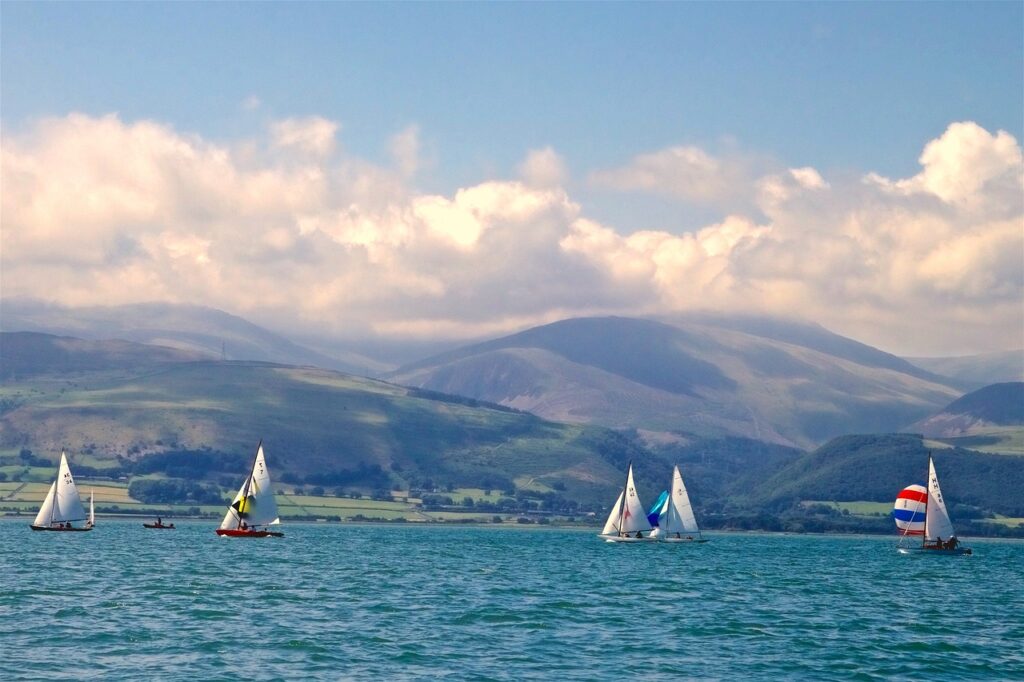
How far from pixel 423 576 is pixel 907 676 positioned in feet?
247

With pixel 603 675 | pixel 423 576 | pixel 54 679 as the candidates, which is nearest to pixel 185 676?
pixel 54 679

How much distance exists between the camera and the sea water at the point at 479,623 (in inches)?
2886

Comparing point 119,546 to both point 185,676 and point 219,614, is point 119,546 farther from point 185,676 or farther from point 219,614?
point 185,676

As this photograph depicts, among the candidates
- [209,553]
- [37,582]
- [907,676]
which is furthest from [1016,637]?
[209,553]

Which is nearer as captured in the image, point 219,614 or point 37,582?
point 219,614

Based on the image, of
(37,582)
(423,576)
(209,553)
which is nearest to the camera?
(37,582)

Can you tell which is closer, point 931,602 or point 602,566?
point 931,602

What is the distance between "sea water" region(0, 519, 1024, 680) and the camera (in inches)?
2886

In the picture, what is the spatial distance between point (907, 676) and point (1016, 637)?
2485 cm

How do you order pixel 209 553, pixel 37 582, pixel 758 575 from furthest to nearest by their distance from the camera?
1. pixel 209 553
2. pixel 758 575
3. pixel 37 582

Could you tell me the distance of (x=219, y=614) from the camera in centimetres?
9425

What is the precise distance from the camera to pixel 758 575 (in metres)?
165

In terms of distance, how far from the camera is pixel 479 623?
9419 cm

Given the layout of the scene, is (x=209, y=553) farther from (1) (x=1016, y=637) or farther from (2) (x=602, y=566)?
(1) (x=1016, y=637)
